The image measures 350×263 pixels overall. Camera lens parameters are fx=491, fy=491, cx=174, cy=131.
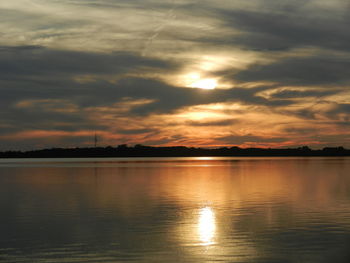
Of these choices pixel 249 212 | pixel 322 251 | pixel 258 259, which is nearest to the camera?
pixel 258 259

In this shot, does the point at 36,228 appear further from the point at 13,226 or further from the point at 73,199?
the point at 73,199

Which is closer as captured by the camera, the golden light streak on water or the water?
the water

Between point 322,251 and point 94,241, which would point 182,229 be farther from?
point 322,251

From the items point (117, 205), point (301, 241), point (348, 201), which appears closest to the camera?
point (301, 241)

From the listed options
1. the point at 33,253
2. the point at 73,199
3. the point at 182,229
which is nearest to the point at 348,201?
the point at 182,229

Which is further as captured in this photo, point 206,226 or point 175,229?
point 206,226

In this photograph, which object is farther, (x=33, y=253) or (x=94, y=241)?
(x=94, y=241)

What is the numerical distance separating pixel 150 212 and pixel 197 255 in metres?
16.1

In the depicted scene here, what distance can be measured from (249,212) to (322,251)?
565 inches

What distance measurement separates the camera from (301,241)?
26.2 metres

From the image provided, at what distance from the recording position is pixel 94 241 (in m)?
26.3

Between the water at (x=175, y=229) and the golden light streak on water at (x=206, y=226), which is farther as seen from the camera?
the golden light streak on water at (x=206, y=226)

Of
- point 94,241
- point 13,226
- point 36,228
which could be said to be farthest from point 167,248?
point 13,226

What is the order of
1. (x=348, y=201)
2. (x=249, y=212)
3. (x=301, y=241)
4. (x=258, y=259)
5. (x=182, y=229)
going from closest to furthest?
(x=258, y=259) → (x=301, y=241) → (x=182, y=229) → (x=249, y=212) → (x=348, y=201)
